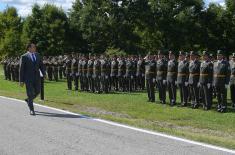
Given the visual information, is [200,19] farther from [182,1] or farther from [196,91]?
[196,91]

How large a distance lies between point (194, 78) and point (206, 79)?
0.59 metres

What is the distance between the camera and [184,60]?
17125 millimetres

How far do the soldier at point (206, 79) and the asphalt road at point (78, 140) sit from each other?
4758 millimetres

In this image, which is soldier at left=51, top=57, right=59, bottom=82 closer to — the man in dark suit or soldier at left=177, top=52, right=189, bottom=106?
soldier at left=177, top=52, right=189, bottom=106

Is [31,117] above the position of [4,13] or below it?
below

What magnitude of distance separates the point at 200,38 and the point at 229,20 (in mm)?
4248

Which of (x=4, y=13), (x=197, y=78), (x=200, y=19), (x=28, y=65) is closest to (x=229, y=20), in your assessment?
(x=200, y=19)

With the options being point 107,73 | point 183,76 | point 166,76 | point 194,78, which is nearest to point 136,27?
point 107,73

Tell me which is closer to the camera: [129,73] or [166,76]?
[166,76]

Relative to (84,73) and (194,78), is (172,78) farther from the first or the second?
(84,73)

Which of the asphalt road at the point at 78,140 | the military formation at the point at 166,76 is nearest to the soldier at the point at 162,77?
the military formation at the point at 166,76

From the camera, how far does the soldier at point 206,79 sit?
52.5ft

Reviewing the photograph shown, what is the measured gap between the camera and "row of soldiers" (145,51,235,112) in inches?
624

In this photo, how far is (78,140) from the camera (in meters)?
9.68
